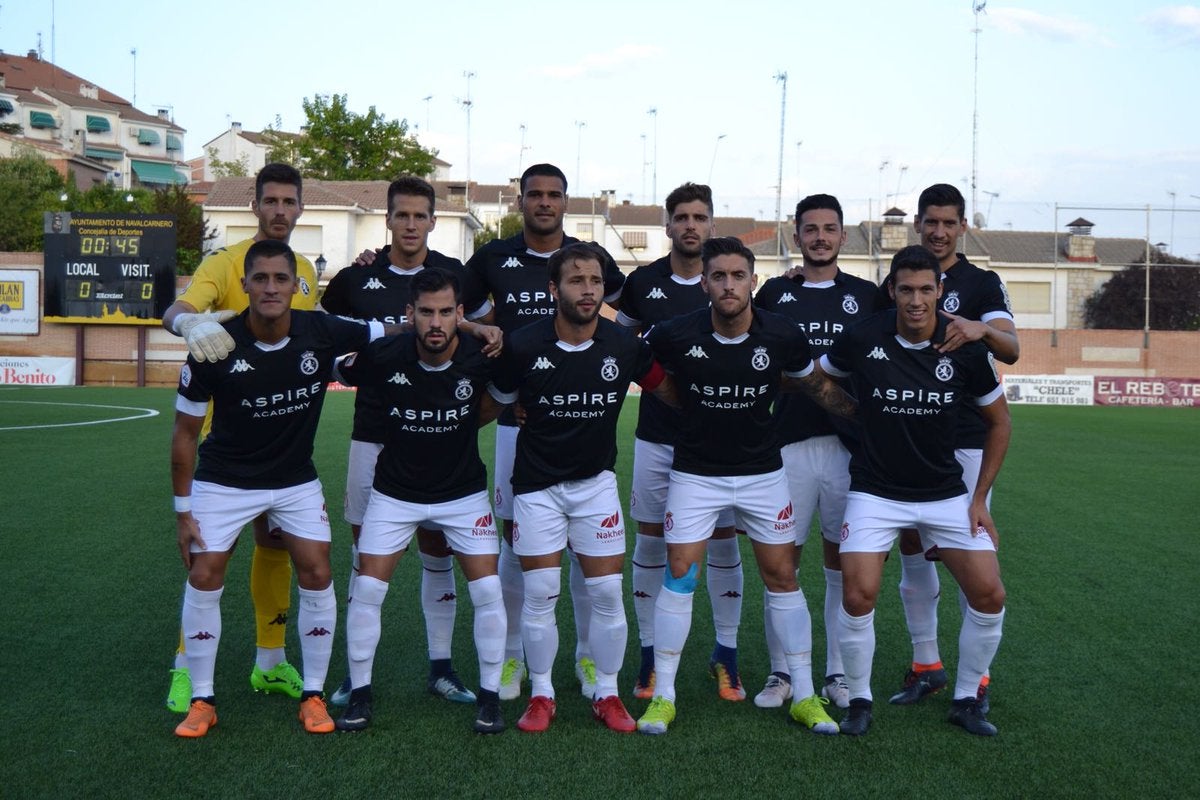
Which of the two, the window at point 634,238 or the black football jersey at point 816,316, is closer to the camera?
the black football jersey at point 816,316

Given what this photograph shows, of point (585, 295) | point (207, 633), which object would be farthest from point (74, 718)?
point (585, 295)

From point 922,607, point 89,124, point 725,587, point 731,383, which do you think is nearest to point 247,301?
point 731,383

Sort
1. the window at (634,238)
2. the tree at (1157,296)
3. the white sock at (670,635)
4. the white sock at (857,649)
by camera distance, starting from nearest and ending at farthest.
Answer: the white sock at (857,649), the white sock at (670,635), the tree at (1157,296), the window at (634,238)

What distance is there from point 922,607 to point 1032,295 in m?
49.5

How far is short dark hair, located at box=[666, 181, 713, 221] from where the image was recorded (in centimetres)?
595

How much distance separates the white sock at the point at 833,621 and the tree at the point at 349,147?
51903 millimetres

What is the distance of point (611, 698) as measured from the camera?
17.2 ft

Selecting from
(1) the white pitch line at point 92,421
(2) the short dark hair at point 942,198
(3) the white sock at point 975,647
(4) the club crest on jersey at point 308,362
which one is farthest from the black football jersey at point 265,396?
(1) the white pitch line at point 92,421

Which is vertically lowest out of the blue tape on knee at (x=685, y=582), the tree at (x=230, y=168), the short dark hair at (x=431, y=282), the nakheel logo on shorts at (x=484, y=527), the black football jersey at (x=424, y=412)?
the blue tape on knee at (x=685, y=582)

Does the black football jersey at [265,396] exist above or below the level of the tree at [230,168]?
below

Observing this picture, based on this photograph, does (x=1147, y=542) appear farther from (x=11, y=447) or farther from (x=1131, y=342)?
(x=1131, y=342)

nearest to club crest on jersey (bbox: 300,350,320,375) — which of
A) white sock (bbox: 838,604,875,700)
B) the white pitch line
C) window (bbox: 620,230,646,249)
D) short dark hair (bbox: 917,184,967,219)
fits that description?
white sock (bbox: 838,604,875,700)

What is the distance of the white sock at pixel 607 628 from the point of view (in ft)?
17.3

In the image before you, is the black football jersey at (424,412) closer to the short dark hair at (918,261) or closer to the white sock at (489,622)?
the white sock at (489,622)
